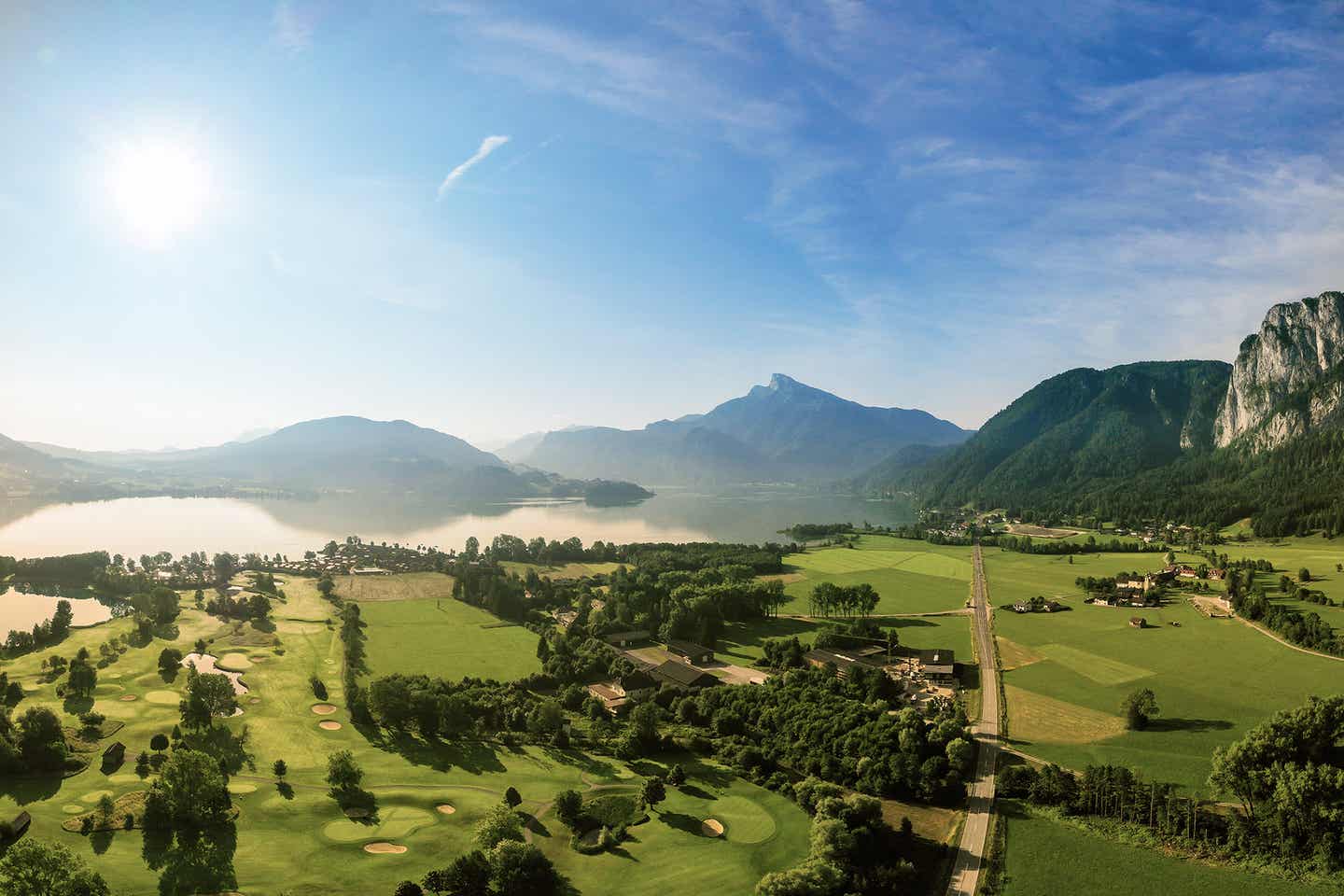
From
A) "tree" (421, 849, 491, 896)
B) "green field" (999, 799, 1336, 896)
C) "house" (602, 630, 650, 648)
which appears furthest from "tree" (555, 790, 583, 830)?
"house" (602, 630, 650, 648)

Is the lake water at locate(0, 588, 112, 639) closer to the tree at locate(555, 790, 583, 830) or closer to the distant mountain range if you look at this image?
the tree at locate(555, 790, 583, 830)

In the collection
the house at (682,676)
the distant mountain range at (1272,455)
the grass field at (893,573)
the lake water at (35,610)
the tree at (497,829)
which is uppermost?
the distant mountain range at (1272,455)

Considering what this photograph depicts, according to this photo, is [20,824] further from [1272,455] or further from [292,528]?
[1272,455]

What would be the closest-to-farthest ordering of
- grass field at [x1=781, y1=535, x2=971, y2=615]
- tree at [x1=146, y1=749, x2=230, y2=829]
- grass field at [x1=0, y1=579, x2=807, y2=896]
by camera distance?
1. grass field at [x1=0, y1=579, x2=807, y2=896]
2. tree at [x1=146, y1=749, x2=230, y2=829]
3. grass field at [x1=781, y1=535, x2=971, y2=615]

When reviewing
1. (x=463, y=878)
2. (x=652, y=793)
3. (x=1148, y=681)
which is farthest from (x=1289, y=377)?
(x=463, y=878)

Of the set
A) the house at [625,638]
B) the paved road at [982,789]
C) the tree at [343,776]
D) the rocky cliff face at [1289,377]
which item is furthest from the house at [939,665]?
the rocky cliff face at [1289,377]

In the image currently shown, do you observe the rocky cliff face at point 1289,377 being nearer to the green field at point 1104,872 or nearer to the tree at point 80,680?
the green field at point 1104,872

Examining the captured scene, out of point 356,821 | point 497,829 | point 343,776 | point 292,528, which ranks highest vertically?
point 292,528
